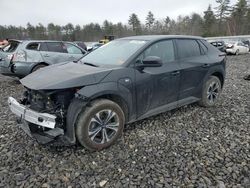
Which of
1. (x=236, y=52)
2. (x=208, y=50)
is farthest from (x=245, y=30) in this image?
(x=208, y=50)

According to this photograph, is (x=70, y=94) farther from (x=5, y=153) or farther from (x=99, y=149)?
(x=5, y=153)

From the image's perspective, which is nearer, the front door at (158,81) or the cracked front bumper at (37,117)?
the cracked front bumper at (37,117)

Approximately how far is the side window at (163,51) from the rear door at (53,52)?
5084 millimetres

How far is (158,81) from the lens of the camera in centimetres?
396

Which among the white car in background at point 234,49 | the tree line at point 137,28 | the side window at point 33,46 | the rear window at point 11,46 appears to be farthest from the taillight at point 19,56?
the tree line at point 137,28

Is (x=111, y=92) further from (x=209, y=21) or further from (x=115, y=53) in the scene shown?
(x=209, y=21)

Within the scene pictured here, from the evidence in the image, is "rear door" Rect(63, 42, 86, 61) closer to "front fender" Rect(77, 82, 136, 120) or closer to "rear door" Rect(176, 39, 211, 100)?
"rear door" Rect(176, 39, 211, 100)

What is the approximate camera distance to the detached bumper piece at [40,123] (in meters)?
3.03

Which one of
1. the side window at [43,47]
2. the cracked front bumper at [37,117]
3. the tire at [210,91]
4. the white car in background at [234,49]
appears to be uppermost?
the side window at [43,47]

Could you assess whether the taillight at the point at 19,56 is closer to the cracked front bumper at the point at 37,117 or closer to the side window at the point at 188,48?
the cracked front bumper at the point at 37,117

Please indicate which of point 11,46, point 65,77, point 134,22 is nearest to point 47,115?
point 65,77

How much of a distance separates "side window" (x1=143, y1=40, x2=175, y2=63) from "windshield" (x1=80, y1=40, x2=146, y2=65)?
0.18 m

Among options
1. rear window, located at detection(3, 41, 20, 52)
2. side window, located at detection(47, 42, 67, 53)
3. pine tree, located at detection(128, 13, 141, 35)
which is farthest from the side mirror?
pine tree, located at detection(128, 13, 141, 35)

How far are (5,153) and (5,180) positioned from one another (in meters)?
0.67
